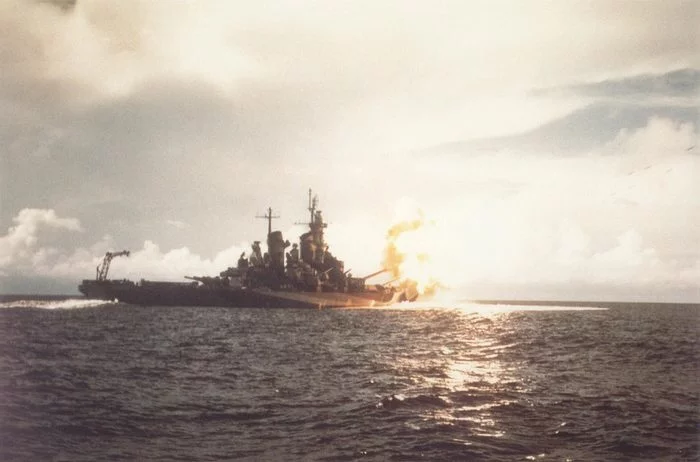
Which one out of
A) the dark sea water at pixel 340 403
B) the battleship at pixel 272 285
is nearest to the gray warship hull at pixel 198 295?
the battleship at pixel 272 285

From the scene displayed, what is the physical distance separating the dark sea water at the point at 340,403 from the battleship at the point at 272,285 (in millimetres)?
45333

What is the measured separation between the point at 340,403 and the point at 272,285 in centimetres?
6496

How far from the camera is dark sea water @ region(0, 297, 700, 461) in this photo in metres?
12.2

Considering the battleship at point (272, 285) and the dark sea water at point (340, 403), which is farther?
the battleship at point (272, 285)

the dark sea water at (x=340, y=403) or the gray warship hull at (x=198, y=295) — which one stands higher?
the gray warship hull at (x=198, y=295)

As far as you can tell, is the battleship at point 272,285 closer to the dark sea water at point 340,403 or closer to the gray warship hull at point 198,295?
the gray warship hull at point 198,295

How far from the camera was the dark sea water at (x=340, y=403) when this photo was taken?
12.2 m

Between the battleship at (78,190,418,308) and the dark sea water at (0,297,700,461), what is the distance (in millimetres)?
45333

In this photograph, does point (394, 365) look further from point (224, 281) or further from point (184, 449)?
point (224, 281)

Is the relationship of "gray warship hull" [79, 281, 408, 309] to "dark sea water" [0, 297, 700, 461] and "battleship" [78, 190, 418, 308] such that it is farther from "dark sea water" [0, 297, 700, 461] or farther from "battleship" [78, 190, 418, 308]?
"dark sea water" [0, 297, 700, 461]

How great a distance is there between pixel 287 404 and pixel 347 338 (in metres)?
21.4

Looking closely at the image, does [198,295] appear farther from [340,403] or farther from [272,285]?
[340,403]

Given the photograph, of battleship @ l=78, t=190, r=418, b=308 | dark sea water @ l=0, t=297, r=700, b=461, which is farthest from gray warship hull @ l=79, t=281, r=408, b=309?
dark sea water @ l=0, t=297, r=700, b=461

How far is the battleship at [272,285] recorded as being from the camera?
249 ft
